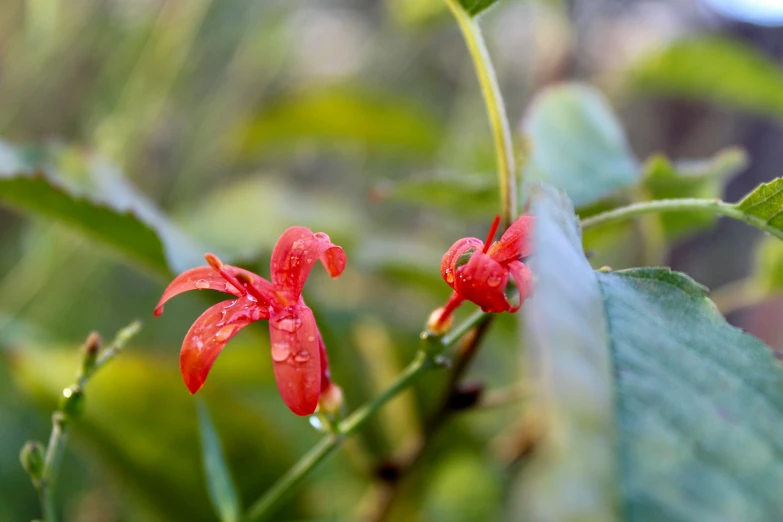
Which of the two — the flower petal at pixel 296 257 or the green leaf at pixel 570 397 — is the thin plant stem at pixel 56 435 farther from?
the green leaf at pixel 570 397

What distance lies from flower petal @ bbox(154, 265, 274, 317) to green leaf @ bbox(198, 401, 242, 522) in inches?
4.0

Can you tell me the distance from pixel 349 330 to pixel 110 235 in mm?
322

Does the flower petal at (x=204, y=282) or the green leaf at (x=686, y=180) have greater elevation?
the green leaf at (x=686, y=180)

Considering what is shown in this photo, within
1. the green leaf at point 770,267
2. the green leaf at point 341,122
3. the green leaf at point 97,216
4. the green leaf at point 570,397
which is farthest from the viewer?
the green leaf at point 341,122

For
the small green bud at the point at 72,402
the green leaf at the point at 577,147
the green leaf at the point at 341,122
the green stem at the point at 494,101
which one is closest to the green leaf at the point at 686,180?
the green leaf at the point at 577,147

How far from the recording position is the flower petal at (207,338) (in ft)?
0.85

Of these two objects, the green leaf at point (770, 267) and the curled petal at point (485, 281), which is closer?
the curled petal at point (485, 281)

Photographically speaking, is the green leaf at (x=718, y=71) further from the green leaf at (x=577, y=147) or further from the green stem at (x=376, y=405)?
the green stem at (x=376, y=405)

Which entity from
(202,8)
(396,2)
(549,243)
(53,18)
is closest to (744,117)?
(396,2)

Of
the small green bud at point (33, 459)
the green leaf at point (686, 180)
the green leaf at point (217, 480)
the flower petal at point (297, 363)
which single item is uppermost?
the green leaf at point (686, 180)

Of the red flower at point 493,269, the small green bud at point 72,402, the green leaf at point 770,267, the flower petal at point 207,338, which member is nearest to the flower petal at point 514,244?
the red flower at point 493,269

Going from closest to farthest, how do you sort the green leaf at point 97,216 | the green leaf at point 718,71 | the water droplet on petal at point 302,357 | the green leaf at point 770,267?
the water droplet on petal at point 302,357 → the green leaf at point 97,216 → the green leaf at point 770,267 → the green leaf at point 718,71

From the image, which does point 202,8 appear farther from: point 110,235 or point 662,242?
point 662,242

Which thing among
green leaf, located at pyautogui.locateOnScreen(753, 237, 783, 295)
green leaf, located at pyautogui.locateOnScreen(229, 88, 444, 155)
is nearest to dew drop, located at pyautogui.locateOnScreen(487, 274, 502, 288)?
green leaf, located at pyautogui.locateOnScreen(753, 237, 783, 295)
